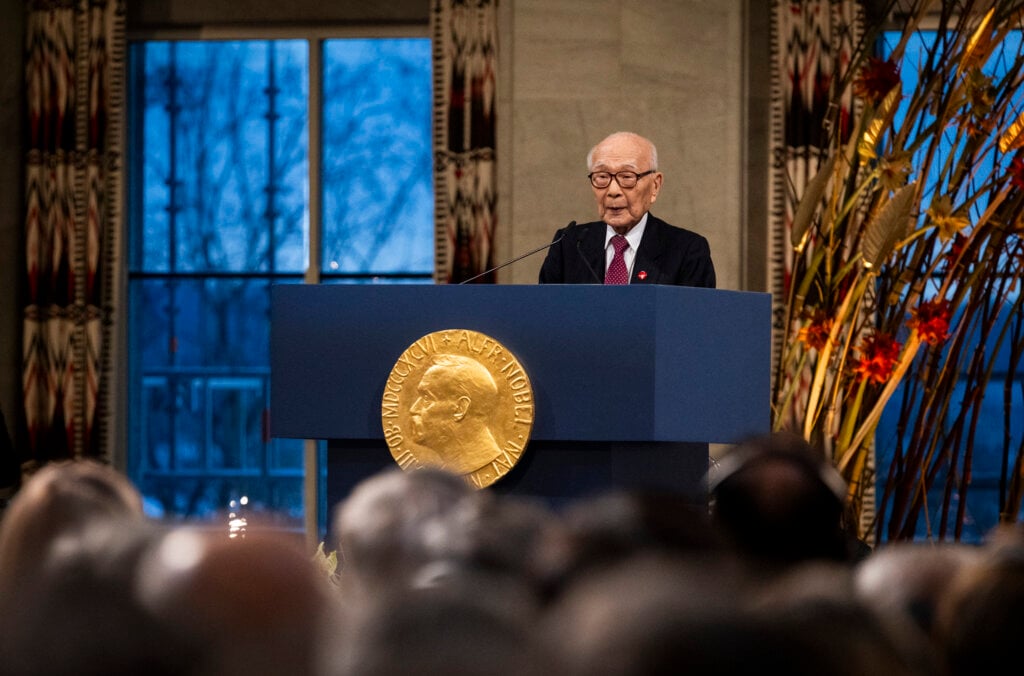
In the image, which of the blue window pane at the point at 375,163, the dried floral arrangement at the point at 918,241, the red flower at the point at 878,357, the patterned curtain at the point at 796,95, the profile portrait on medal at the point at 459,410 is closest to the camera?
the profile portrait on medal at the point at 459,410

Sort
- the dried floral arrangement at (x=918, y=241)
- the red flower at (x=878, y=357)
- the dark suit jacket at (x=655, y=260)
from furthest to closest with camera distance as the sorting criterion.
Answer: the dark suit jacket at (x=655, y=260) → the red flower at (x=878, y=357) → the dried floral arrangement at (x=918, y=241)

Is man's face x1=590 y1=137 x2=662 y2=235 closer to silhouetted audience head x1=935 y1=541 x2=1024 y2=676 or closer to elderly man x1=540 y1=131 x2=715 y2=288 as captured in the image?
elderly man x1=540 y1=131 x2=715 y2=288

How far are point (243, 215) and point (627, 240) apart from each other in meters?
3.18

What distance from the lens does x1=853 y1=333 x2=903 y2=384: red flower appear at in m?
2.56

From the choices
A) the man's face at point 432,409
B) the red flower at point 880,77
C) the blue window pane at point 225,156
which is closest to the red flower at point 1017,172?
the red flower at point 880,77

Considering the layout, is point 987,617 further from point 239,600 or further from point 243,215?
point 243,215

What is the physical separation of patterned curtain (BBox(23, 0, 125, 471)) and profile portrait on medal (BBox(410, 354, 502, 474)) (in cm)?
398

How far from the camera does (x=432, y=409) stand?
6.70ft

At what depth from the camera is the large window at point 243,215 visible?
233 inches

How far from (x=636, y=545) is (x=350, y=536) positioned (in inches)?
1.9

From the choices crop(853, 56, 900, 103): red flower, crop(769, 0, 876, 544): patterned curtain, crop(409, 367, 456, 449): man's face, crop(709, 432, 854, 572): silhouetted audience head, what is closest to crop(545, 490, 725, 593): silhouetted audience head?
crop(709, 432, 854, 572): silhouetted audience head

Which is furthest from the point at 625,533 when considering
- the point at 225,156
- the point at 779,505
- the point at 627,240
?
the point at 225,156

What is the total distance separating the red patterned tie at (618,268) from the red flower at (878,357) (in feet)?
1.99

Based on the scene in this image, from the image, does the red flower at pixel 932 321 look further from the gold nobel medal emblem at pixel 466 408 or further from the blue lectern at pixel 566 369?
the gold nobel medal emblem at pixel 466 408
